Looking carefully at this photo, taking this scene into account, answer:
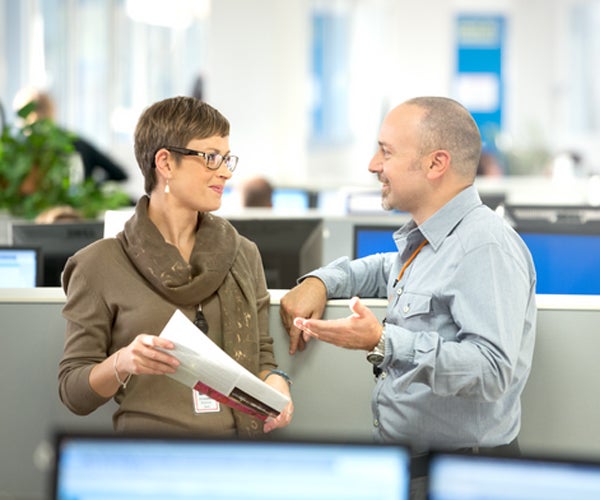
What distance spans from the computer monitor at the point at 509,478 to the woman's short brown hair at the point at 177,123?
1.26 m

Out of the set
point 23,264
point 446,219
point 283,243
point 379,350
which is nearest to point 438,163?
point 446,219

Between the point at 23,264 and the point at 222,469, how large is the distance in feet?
6.90

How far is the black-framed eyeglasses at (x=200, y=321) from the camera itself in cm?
220

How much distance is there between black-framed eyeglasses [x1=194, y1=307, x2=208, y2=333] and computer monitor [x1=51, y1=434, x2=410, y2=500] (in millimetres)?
1021

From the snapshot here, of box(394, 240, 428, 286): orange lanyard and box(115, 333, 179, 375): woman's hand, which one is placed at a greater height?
box(394, 240, 428, 286): orange lanyard

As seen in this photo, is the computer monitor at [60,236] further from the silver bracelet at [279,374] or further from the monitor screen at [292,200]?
the monitor screen at [292,200]

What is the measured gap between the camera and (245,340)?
222 cm

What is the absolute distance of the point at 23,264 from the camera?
3137 mm

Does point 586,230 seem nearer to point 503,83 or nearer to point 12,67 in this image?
point 12,67

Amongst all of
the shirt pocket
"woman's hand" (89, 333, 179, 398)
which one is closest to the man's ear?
the shirt pocket

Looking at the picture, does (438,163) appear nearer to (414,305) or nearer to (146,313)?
(414,305)

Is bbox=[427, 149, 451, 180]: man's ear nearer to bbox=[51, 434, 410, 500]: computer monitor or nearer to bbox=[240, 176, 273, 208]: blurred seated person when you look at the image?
bbox=[51, 434, 410, 500]: computer monitor

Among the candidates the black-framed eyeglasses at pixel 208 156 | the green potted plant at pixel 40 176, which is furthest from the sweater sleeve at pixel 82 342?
the green potted plant at pixel 40 176

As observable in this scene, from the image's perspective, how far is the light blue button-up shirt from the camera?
1.89m
